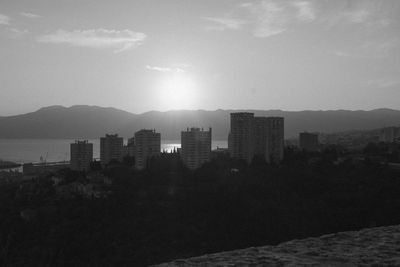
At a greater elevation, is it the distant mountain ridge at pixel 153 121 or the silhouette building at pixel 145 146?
the distant mountain ridge at pixel 153 121

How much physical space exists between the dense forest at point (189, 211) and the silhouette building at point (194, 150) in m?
2.47

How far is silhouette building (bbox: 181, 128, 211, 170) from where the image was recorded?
1793 cm

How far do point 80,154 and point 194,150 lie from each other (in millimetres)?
8063

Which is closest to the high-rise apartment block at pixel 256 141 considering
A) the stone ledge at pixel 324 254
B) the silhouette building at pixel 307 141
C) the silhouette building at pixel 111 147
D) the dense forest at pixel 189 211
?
the dense forest at pixel 189 211

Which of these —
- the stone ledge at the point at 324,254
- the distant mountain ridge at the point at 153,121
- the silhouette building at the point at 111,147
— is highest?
the distant mountain ridge at the point at 153,121

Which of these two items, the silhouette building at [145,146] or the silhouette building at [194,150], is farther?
the silhouette building at [145,146]

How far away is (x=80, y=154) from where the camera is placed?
23.4 metres

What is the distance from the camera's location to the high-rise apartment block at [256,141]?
61.4 ft

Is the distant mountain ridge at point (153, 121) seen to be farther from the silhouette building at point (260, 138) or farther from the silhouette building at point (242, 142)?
the silhouette building at point (242, 142)

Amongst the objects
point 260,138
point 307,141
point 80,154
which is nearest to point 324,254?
point 260,138

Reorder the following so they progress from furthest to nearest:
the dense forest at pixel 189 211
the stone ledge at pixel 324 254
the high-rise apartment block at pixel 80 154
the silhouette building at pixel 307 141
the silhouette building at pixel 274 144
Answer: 1. the silhouette building at pixel 307 141
2. the high-rise apartment block at pixel 80 154
3. the silhouette building at pixel 274 144
4. the dense forest at pixel 189 211
5. the stone ledge at pixel 324 254

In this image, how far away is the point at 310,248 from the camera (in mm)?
1241

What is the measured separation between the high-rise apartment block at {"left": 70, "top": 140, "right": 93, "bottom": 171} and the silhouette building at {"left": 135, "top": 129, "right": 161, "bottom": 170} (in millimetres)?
4162

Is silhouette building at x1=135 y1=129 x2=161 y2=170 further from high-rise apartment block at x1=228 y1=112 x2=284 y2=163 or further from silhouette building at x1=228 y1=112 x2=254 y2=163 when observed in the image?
high-rise apartment block at x1=228 y1=112 x2=284 y2=163
